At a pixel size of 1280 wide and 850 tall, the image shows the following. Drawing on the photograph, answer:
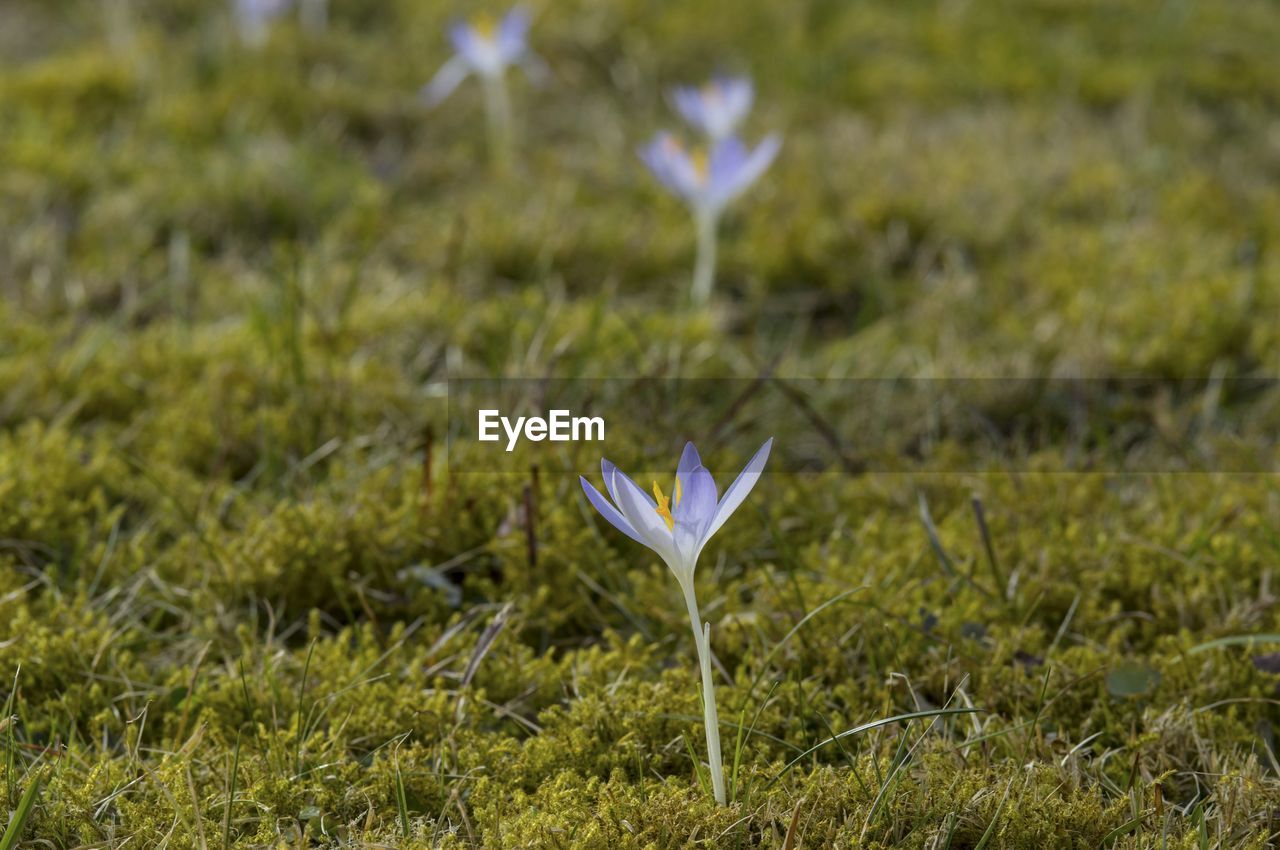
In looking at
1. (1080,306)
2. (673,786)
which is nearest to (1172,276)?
(1080,306)

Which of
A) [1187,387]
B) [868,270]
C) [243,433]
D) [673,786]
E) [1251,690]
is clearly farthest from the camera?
[868,270]

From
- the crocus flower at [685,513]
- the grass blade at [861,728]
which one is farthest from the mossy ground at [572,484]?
the crocus flower at [685,513]

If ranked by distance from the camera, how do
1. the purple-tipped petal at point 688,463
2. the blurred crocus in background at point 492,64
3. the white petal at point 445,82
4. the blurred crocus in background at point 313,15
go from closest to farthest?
the purple-tipped petal at point 688,463
the blurred crocus in background at point 492,64
the white petal at point 445,82
the blurred crocus in background at point 313,15

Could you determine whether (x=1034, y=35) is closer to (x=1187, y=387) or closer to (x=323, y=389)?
(x=1187, y=387)

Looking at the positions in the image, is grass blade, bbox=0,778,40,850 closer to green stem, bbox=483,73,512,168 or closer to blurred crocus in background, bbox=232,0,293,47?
green stem, bbox=483,73,512,168

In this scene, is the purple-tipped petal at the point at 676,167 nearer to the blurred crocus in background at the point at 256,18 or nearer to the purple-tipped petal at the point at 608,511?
the purple-tipped petal at the point at 608,511

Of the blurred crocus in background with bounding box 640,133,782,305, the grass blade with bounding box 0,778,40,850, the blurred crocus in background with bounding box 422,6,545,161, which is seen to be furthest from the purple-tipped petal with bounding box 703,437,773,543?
the blurred crocus in background with bounding box 422,6,545,161
